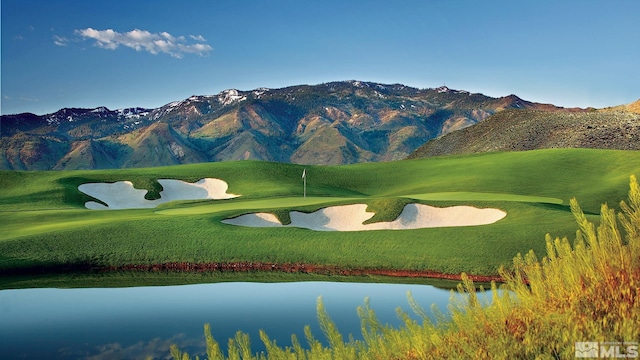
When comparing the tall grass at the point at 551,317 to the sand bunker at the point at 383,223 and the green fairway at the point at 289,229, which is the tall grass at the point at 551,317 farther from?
the sand bunker at the point at 383,223

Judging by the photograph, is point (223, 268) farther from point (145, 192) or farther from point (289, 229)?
point (145, 192)

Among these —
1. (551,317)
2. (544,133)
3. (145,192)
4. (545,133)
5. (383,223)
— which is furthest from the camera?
(544,133)

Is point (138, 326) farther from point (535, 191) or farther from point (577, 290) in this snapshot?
point (535, 191)

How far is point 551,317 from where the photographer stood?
5172mm

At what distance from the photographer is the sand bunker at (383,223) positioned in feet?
125

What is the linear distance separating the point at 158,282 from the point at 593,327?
Answer: 2661 centimetres

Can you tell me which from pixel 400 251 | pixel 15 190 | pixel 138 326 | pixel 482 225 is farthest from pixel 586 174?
pixel 15 190

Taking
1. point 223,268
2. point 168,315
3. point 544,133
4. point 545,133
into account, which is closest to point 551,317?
point 168,315

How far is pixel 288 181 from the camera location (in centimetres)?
6656

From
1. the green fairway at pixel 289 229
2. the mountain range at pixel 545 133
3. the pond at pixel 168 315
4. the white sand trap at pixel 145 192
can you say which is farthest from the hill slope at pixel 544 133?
the pond at pixel 168 315

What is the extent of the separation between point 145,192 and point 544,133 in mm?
83554

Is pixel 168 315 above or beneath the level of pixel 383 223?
beneath

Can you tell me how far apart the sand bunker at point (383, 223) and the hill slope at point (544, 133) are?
233 ft

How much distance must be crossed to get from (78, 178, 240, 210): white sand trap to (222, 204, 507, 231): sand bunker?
21.6 meters
